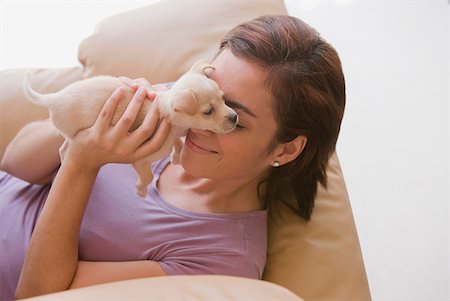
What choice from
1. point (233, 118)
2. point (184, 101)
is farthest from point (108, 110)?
point (233, 118)

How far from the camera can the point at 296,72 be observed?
1.11m

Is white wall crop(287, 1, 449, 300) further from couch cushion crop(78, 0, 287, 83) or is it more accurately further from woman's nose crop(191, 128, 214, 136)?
woman's nose crop(191, 128, 214, 136)

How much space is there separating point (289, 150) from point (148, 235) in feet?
1.31

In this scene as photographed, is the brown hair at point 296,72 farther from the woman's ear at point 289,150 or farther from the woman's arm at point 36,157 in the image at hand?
the woman's arm at point 36,157

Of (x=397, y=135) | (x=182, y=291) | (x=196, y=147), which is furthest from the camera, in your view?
(x=397, y=135)

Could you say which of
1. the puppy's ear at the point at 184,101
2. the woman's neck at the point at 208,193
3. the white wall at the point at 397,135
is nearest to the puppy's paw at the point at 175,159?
the woman's neck at the point at 208,193

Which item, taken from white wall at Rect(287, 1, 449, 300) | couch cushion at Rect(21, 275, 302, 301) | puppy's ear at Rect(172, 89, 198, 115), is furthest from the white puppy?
white wall at Rect(287, 1, 449, 300)

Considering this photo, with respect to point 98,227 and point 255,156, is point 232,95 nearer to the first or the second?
point 255,156

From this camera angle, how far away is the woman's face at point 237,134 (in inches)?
42.7

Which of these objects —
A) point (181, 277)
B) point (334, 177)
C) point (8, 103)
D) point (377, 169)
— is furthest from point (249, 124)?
point (377, 169)

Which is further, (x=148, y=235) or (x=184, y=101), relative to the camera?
(x=148, y=235)

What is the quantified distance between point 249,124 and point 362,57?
1.73 meters

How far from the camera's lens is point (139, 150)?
1097mm

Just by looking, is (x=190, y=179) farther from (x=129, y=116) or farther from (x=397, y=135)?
(x=397, y=135)
